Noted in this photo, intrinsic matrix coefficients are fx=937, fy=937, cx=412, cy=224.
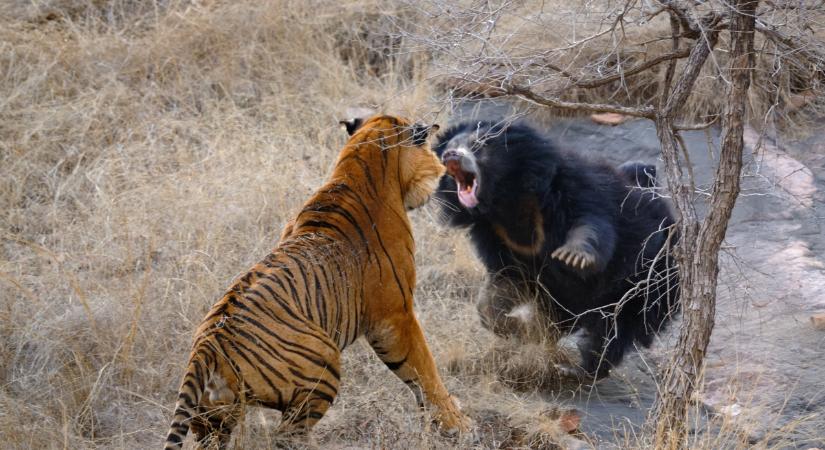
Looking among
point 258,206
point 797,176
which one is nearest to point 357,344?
point 258,206

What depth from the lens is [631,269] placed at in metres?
5.75

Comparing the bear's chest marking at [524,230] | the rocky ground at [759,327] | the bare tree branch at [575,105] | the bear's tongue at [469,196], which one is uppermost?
the bare tree branch at [575,105]

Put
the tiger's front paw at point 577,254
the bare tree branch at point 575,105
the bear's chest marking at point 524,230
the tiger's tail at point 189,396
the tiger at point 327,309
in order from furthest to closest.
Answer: the bear's chest marking at point 524,230, the tiger's front paw at point 577,254, the bare tree branch at point 575,105, the tiger at point 327,309, the tiger's tail at point 189,396

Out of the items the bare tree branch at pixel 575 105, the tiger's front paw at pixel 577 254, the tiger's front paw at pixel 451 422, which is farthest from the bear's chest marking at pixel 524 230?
the bare tree branch at pixel 575 105

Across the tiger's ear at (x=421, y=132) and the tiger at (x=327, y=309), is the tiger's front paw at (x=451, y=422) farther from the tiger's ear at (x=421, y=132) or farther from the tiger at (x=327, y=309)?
the tiger's ear at (x=421, y=132)

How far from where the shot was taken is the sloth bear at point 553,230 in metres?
5.61

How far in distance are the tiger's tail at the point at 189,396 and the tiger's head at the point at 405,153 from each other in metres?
1.45

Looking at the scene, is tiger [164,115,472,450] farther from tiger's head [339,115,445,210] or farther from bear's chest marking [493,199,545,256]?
bear's chest marking [493,199,545,256]

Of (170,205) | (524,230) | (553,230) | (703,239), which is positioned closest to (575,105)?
(703,239)

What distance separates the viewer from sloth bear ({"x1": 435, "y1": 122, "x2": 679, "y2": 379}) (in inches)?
221

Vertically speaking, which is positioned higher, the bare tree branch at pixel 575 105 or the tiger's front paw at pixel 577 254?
the bare tree branch at pixel 575 105

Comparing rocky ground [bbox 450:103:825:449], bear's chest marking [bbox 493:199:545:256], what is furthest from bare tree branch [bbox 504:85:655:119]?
bear's chest marking [bbox 493:199:545:256]

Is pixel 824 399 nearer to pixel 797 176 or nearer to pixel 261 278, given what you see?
pixel 797 176

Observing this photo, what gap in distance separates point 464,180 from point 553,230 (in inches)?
24.5
